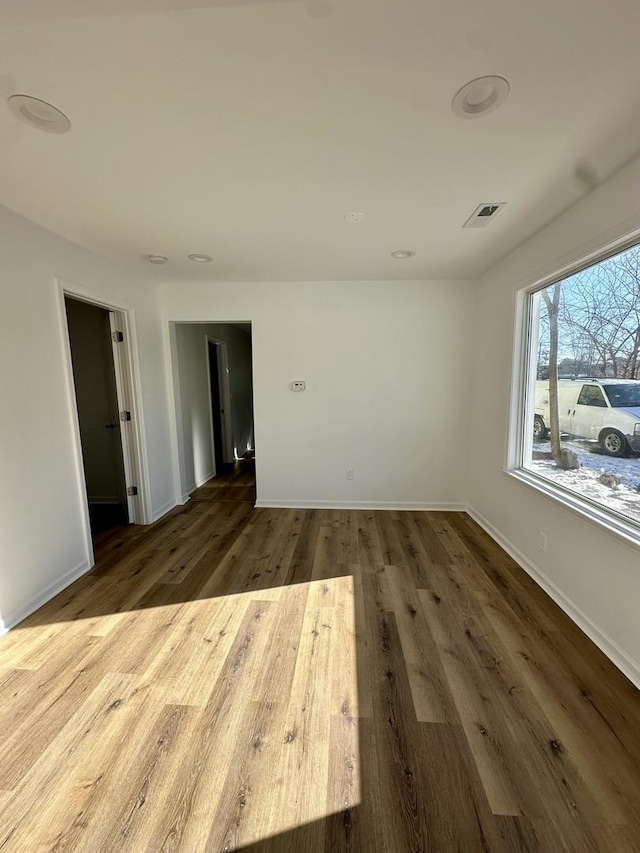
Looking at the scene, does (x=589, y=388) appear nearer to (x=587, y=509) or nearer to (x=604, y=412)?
(x=604, y=412)

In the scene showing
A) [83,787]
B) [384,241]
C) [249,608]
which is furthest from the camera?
[384,241]

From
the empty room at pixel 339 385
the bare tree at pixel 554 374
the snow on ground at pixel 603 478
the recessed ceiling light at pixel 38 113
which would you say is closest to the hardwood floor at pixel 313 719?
the empty room at pixel 339 385

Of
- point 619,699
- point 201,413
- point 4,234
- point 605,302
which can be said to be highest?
point 4,234

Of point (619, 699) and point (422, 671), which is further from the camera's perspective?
point (422, 671)

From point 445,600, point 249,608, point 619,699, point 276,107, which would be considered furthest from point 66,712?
point 276,107

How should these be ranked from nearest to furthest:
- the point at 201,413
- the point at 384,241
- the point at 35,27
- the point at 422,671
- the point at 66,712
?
the point at 35,27
the point at 66,712
the point at 422,671
the point at 384,241
the point at 201,413

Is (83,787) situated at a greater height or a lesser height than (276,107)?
lesser

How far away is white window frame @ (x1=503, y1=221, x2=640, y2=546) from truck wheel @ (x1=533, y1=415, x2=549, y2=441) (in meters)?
0.06

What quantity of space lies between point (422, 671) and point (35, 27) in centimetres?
286

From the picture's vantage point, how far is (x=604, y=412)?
6.55 ft

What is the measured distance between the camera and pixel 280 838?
108 centimetres

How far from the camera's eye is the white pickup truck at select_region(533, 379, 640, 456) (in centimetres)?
181

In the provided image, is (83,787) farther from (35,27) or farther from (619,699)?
(35,27)

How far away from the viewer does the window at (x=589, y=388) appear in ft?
5.99
